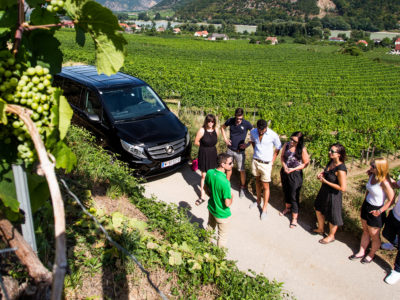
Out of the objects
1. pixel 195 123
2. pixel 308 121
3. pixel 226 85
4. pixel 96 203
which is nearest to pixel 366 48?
pixel 226 85

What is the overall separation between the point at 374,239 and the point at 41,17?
522 centimetres

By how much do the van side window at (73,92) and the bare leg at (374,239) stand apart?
634 centimetres

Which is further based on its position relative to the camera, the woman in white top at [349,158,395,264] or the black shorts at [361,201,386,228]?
the black shorts at [361,201,386,228]

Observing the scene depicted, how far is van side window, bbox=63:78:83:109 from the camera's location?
291 inches

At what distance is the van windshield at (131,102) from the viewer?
7008mm

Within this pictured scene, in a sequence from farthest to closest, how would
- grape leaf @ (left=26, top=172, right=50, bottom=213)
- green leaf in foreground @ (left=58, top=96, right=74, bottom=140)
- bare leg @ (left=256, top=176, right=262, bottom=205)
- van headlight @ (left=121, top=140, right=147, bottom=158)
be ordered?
van headlight @ (left=121, top=140, right=147, bottom=158)
bare leg @ (left=256, top=176, right=262, bottom=205)
grape leaf @ (left=26, top=172, right=50, bottom=213)
green leaf in foreground @ (left=58, top=96, right=74, bottom=140)

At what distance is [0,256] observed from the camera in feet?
8.01

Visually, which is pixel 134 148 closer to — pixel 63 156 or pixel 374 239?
pixel 374 239

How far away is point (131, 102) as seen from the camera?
24.1 feet

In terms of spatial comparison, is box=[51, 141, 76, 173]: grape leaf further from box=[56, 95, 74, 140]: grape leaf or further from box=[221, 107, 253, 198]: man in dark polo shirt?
box=[221, 107, 253, 198]: man in dark polo shirt

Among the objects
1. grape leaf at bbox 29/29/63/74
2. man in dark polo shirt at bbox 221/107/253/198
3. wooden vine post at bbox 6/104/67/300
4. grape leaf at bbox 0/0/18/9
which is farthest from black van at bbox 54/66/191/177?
wooden vine post at bbox 6/104/67/300

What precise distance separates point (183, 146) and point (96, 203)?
125 inches

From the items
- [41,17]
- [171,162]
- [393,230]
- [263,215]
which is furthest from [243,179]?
[41,17]

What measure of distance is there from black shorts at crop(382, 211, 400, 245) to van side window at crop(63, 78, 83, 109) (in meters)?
6.49
